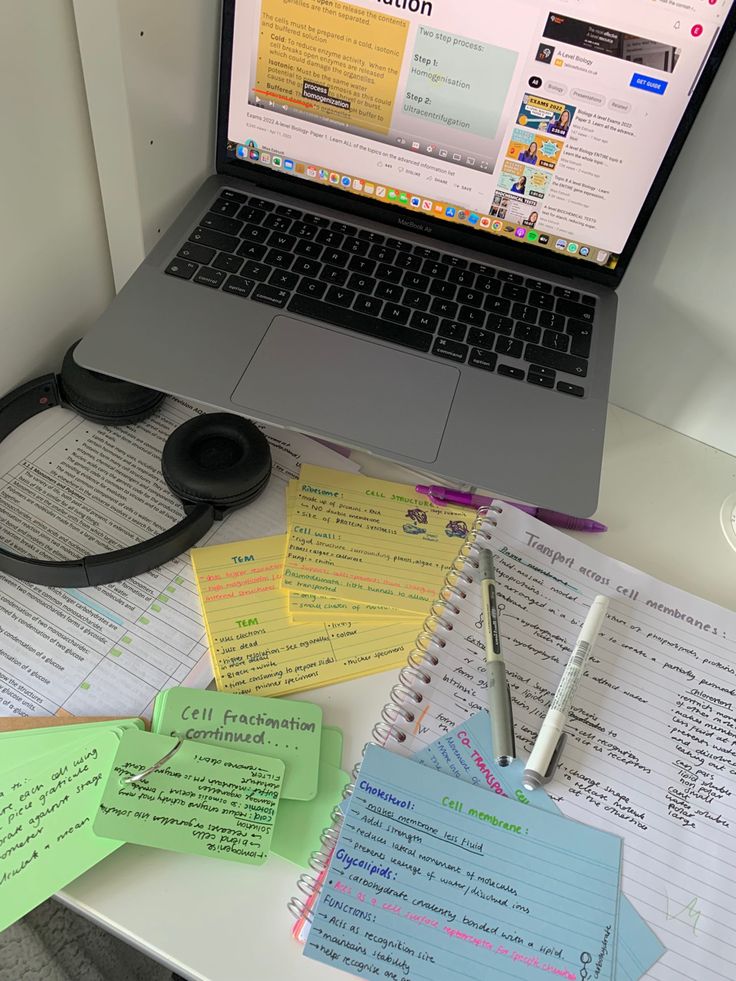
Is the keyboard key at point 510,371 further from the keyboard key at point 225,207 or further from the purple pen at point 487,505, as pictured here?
the keyboard key at point 225,207

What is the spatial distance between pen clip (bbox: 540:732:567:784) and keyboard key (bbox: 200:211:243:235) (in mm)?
517

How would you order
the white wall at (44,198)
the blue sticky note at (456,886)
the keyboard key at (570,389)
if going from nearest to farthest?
the blue sticky note at (456,886), the white wall at (44,198), the keyboard key at (570,389)

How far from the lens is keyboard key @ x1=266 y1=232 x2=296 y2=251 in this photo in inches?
28.5

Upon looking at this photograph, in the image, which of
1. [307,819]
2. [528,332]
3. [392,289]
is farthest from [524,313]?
[307,819]

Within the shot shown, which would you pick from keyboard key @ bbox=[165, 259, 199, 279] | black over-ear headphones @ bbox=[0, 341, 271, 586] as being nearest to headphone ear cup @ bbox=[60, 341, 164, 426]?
black over-ear headphones @ bbox=[0, 341, 271, 586]

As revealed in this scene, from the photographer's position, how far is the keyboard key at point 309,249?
72 cm

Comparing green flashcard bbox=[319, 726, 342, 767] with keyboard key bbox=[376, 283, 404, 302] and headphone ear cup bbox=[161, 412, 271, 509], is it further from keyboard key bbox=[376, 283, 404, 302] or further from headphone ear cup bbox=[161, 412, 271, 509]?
keyboard key bbox=[376, 283, 404, 302]

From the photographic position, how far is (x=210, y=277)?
69cm

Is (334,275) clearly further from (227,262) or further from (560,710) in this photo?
(560,710)

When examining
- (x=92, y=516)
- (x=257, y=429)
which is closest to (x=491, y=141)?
(x=257, y=429)

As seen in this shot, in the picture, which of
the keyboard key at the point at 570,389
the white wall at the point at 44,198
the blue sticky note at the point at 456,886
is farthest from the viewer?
the keyboard key at the point at 570,389

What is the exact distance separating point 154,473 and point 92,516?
0.07 metres

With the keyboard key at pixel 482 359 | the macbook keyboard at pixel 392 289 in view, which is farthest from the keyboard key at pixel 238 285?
the keyboard key at pixel 482 359

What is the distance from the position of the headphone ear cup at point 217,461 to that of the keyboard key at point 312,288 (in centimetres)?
13
